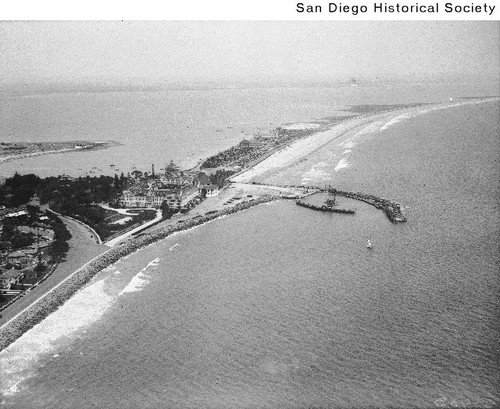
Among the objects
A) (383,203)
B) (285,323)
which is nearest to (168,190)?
(383,203)

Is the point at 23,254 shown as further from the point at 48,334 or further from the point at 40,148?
the point at 40,148

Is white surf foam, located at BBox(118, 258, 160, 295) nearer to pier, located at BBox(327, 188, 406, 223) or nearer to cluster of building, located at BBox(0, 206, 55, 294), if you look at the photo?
cluster of building, located at BBox(0, 206, 55, 294)

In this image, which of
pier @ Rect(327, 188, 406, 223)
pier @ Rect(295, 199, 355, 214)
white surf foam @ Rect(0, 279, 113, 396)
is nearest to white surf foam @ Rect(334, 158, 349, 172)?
pier @ Rect(327, 188, 406, 223)

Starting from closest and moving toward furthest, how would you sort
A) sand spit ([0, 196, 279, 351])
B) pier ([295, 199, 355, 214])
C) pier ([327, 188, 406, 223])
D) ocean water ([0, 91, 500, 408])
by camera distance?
ocean water ([0, 91, 500, 408]), sand spit ([0, 196, 279, 351]), pier ([327, 188, 406, 223]), pier ([295, 199, 355, 214])

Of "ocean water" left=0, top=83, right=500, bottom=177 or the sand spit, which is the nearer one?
the sand spit

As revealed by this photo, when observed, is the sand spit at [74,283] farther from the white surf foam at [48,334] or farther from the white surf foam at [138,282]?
the white surf foam at [138,282]
